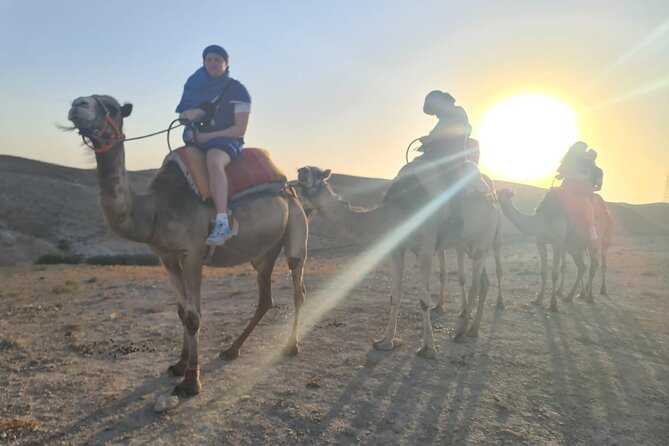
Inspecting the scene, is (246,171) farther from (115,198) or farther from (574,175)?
(574,175)

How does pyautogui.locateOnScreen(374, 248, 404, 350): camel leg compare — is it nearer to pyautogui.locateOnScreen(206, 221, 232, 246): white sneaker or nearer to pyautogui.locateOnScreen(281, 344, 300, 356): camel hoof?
pyautogui.locateOnScreen(281, 344, 300, 356): camel hoof

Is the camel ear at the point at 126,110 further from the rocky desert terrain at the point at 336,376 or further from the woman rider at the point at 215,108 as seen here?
the rocky desert terrain at the point at 336,376

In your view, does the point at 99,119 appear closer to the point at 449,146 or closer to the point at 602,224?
the point at 449,146

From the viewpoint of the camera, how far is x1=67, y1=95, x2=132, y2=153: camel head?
4.09 metres

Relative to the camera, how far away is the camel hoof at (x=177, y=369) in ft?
18.1

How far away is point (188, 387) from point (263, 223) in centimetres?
197

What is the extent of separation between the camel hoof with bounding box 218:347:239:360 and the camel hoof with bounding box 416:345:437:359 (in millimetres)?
2493

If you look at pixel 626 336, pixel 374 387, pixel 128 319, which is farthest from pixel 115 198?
pixel 626 336

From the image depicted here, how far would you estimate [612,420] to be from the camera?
192 inches

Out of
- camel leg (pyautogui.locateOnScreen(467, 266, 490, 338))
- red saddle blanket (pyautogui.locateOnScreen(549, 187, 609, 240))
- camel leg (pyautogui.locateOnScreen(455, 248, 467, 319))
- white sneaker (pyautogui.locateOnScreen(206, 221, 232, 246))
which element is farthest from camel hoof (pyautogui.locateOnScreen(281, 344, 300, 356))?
red saddle blanket (pyautogui.locateOnScreen(549, 187, 609, 240))

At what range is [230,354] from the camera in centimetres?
623

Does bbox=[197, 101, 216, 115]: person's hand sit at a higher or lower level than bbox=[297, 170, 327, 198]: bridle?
higher

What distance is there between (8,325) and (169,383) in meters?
4.57

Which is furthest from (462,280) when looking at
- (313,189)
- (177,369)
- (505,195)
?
(177,369)
